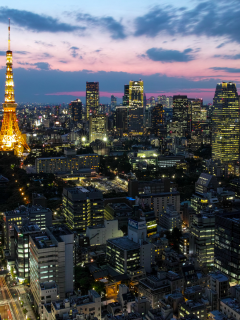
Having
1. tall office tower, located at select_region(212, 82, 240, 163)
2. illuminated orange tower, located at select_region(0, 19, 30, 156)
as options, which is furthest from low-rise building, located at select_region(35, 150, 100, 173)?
tall office tower, located at select_region(212, 82, 240, 163)

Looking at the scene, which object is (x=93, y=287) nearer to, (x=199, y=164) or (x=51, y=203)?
(x=51, y=203)

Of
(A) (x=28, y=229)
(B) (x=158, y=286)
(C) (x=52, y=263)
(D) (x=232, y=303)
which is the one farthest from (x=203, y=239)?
(A) (x=28, y=229)

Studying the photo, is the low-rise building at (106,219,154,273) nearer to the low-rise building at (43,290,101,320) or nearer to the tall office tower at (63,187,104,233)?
the low-rise building at (43,290,101,320)

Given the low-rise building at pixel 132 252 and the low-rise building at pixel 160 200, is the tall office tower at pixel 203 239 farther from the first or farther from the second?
the low-rise building at pixel 160 200

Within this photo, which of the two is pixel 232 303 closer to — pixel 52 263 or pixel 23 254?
pixel 52 263

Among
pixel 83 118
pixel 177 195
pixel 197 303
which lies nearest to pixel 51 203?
pixel 177 195

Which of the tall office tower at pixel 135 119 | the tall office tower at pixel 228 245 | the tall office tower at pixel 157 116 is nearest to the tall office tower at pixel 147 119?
the tall office tower at pixel 157 116
